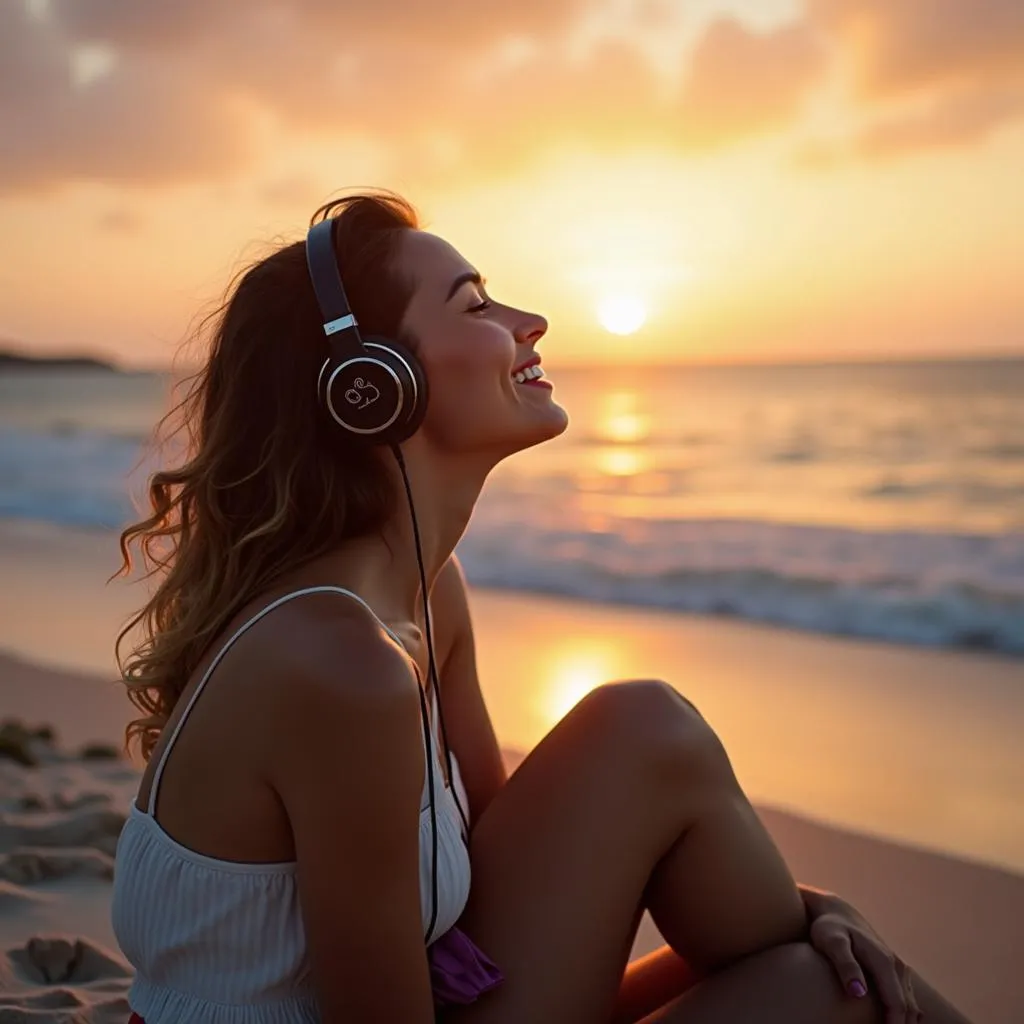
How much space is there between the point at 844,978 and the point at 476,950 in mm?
550

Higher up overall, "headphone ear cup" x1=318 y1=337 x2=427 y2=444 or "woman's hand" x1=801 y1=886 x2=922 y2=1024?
"headphone ear cup" x1=318 y1=337 x2=427 y2=444

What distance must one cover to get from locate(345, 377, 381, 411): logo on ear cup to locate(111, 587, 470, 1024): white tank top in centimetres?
27

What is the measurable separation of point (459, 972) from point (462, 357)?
919mm

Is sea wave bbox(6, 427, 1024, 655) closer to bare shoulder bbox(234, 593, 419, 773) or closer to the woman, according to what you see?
the woman

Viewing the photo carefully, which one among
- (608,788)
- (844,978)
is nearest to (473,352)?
(608,788)

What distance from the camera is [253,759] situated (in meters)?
1.54

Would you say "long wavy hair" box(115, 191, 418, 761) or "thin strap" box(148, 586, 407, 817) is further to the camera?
"long wavy hair" box(115, 191, 418, 761)

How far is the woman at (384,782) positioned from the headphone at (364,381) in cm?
4

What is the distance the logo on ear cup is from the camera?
171 cm

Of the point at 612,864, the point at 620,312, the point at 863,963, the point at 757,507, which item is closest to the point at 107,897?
the point at 612,864

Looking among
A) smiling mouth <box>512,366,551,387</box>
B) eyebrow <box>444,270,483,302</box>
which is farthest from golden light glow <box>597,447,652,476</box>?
eyebrow <box>444,270,483,302</box>

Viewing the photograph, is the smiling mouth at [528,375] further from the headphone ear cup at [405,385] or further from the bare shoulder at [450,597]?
→ the bare shoulder at [450,597]

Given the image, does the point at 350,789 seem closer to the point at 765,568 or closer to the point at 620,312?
the point at 765,568

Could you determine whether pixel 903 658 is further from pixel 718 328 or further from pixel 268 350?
pixel 718 328
